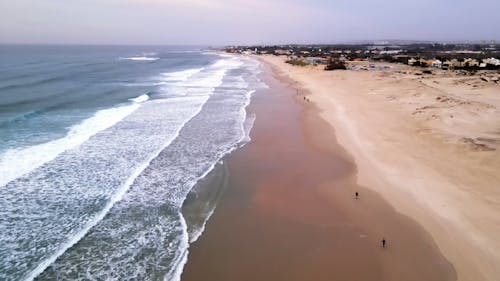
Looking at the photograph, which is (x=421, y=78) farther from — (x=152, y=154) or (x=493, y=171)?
(x=152, y=154)

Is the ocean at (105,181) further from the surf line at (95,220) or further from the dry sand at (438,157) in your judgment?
the dry sand at (438,157)

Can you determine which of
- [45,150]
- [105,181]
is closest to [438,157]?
[105,181]

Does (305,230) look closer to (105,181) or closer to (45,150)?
(105,181)

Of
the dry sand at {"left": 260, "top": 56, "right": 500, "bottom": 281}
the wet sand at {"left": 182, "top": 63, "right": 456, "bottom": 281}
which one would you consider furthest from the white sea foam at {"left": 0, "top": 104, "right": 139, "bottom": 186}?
the dry sand at {"left": 260, "top": 56, "right": 500, "bottom": 281}

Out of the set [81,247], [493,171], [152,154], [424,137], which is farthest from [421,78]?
[81,247]

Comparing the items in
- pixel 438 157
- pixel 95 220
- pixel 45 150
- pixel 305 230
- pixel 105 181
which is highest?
pixel 45 150

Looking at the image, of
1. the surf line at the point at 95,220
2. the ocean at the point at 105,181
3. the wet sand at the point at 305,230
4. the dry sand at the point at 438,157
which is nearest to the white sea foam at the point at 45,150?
the ocean at the point at 105,181
